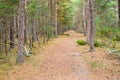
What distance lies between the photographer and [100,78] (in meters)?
10.9

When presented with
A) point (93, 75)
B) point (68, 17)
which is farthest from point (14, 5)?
point (68, 17)

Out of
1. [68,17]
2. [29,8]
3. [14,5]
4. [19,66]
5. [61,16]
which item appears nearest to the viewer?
[19,66]

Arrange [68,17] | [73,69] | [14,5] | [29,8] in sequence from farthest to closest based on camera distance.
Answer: [68,17] < [29,8] < [14,5] < [73,69]

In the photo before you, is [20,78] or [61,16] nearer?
[20,78]

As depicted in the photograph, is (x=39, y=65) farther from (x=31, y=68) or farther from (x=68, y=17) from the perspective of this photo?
(x=68, y=17)

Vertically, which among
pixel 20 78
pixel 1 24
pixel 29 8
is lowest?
pixel 20 78

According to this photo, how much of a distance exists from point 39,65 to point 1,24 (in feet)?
18.8

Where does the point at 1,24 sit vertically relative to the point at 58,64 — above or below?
above

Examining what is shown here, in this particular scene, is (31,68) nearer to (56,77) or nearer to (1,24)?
(56,77)

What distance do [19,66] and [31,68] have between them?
1066mm

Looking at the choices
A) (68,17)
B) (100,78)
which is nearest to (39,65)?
(100,78)

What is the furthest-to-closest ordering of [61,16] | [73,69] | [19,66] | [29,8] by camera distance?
[61,16], [29,8], [19,66], [73,69]

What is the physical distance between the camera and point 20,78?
1112cm

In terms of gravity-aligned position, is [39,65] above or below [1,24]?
below
